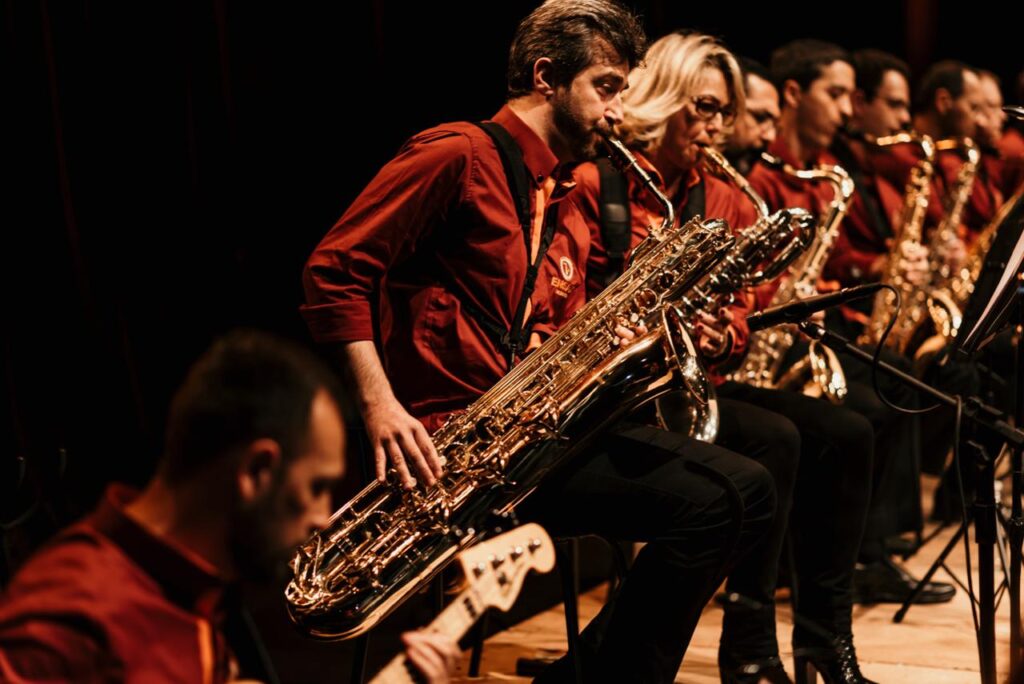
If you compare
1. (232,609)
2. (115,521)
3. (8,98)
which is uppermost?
(8,98)

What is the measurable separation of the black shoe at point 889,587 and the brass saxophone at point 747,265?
121cm

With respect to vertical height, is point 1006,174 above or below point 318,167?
below

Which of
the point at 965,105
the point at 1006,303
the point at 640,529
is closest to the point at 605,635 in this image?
the point at 640,529

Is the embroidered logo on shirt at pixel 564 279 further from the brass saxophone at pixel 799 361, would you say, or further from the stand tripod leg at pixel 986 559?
the brass saxophone at pixel 799 361

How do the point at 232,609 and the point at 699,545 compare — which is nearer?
the point at 232,609

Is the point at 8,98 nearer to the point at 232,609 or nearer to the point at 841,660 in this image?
the point at 232,609

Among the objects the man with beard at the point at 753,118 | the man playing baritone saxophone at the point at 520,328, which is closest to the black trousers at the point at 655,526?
the man playing baritone saxophone at the point at 520,328

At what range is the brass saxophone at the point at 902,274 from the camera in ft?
17.6

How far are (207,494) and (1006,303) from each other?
196cm

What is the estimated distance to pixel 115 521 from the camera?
164 cm

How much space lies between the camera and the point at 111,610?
1.55 m

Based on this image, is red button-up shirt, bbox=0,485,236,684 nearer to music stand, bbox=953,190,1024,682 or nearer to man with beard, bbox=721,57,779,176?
music stand, bbox=953,190,1024,682

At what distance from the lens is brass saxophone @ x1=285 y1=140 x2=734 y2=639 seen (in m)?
2.75

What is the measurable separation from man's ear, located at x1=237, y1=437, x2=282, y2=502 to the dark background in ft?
5.52
